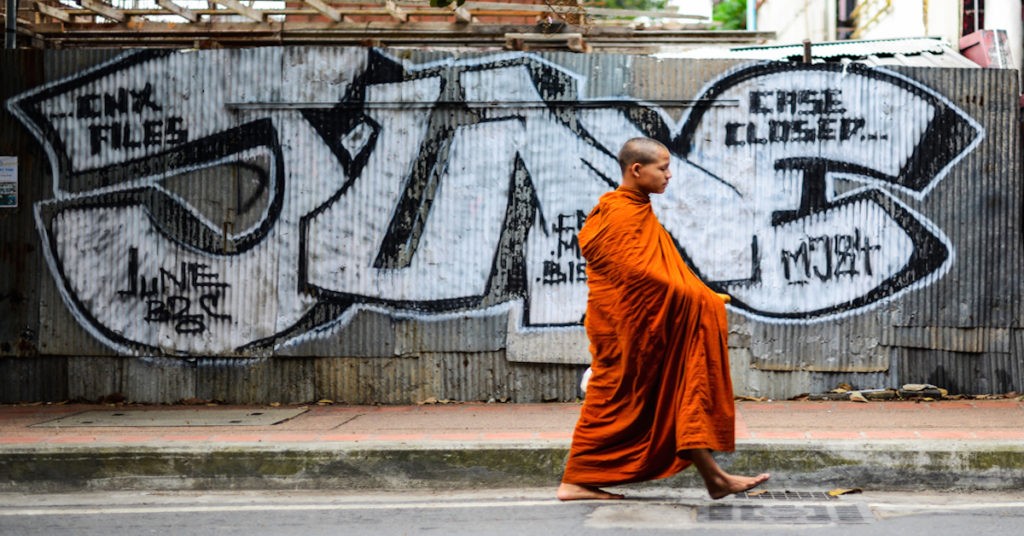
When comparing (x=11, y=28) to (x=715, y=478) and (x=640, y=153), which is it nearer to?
(x=640, y=153)

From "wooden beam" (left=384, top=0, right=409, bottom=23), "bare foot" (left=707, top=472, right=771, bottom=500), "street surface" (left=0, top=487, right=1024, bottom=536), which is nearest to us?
"street surface" (left=0, top=487, right=1024, bottom=536)

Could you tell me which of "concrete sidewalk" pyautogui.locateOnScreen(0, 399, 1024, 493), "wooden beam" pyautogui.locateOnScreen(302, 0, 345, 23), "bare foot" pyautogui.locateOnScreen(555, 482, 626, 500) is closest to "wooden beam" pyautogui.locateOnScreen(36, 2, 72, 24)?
"wooden beam" pyautogui.locateOnScreen(302, 0, 345, 23)

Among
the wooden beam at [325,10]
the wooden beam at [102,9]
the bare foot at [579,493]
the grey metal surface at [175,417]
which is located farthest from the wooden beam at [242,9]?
the bare foot at [579,493]

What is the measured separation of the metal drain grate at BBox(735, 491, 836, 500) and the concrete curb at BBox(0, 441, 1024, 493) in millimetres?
264

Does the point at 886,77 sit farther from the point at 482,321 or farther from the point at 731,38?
the point at 482,321

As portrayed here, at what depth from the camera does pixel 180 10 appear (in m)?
10.0

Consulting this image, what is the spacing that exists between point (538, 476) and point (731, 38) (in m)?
5.28

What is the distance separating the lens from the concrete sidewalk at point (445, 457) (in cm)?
623

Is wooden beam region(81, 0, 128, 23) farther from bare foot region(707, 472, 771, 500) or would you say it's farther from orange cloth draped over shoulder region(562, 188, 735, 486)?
bare foot region(707, 472, 771, 500)

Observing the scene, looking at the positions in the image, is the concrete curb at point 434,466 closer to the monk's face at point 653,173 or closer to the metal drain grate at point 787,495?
the metal drain grate at point 787,495

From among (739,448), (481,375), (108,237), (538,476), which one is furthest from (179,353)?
(739,448)

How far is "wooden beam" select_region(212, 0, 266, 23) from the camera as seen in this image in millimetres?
9570

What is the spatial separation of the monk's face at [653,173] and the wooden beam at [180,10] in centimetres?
563

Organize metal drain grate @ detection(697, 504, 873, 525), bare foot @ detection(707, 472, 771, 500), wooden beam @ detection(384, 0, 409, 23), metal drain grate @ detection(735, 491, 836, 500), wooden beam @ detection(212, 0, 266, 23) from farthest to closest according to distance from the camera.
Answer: wooden beam @ detection(384, 0, 409, 23) < wooden beam @ detection(212, 0, 266, 23) < metal drain grate @ detection(735, 491, 836, 500) < bare foot @ detection(707, 472, 771, 500) < metal drain grate @ detection(697, 504, 873, 525)
